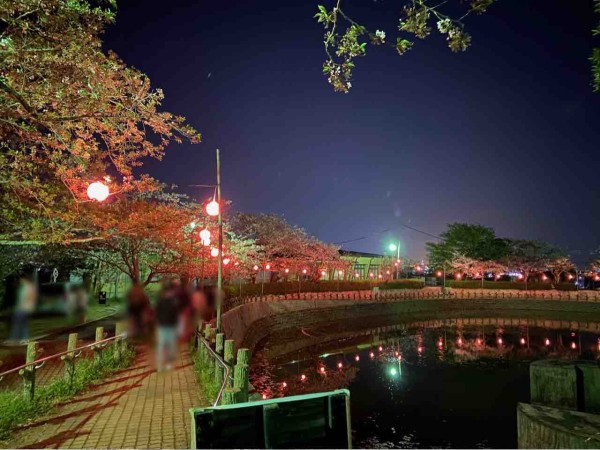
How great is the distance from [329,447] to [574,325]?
4020cm

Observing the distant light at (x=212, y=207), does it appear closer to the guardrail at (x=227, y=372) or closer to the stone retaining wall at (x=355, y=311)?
the guardrail at (x=227, y=372)

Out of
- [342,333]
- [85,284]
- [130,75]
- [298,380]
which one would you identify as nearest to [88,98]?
[130,75]

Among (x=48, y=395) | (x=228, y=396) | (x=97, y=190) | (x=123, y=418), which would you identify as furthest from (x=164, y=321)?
(x=228, y=396)

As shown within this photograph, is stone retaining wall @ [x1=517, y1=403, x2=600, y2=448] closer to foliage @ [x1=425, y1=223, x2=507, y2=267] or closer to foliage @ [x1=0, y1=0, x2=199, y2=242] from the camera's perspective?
foliage @ [x1=0, y1=0, x2=199, y2=242]

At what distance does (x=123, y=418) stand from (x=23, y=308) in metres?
18.5

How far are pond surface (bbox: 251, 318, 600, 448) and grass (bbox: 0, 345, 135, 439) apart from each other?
6119 mm

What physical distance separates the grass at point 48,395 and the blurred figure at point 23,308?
6.76 metres

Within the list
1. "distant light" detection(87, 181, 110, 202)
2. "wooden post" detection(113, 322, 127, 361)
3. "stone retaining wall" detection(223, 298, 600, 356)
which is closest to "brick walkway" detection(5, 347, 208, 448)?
"wooden post" detection(113, 322, 127, 361)

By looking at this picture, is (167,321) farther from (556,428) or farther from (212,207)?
(556,428)

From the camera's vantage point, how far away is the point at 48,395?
27.0 feet

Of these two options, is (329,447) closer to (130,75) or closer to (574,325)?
(130,75)

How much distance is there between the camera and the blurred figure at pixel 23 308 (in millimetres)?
16422

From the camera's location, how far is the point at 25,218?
37.6ft

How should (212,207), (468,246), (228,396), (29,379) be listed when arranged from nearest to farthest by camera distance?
(228,396) → (29,379) → (212,207) → (468,246)
